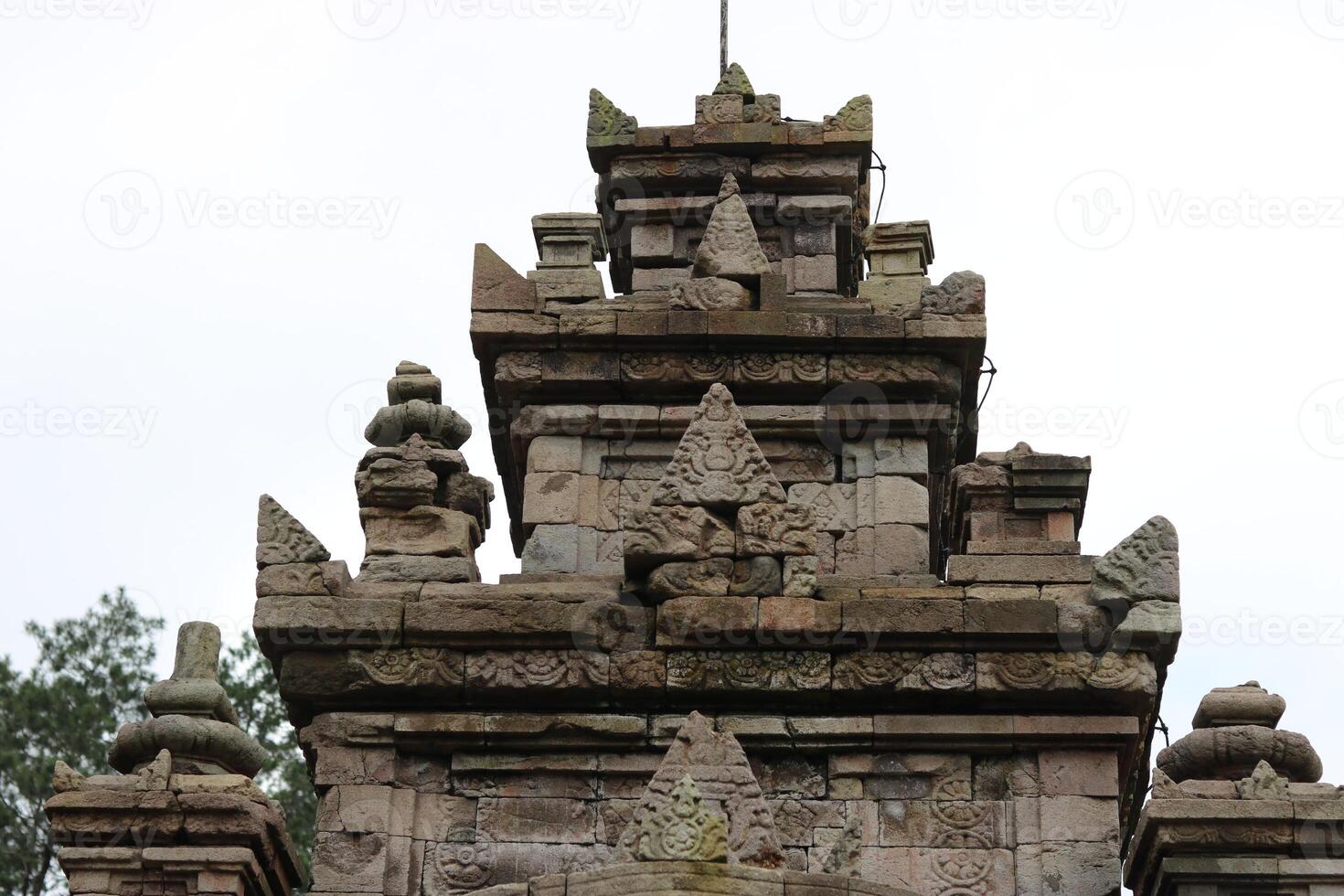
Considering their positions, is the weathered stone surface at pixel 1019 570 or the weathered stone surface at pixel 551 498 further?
the weathered stone surface at pixel 551 498

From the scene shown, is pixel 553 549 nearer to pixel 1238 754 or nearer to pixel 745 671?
pixel 745 671

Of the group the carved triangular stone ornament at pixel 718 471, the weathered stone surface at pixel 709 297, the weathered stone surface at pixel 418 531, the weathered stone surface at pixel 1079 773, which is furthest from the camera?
the weathered stone surface at pixel 709 297

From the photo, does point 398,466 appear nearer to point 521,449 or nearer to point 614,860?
point 521,449

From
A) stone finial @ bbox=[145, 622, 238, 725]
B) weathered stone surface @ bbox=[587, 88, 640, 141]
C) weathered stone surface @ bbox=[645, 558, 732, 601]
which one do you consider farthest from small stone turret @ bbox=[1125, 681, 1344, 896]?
weathered stone surface @ bbox=[587, 88, 640, 141]

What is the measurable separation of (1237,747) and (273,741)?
21131 mm

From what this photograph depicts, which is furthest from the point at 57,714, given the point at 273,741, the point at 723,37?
the point at 723,37

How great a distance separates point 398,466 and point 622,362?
2.13 metres

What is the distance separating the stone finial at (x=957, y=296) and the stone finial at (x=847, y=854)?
16.2 feet

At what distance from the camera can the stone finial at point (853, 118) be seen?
20125mm

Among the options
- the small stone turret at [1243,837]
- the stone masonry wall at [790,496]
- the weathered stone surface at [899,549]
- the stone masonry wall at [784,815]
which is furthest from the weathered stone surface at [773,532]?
the small stone turret at [1243,837]

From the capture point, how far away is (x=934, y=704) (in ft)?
51.2

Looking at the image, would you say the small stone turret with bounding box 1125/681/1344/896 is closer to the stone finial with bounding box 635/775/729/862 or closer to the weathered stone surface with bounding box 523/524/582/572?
the stone finial with bounding box 635/775/729/862

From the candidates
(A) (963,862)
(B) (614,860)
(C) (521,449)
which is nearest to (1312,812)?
(A) (963,862)

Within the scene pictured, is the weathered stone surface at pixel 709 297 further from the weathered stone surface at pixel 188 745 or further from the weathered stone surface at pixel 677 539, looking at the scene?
the weathered stone surface at pixel 188 745
